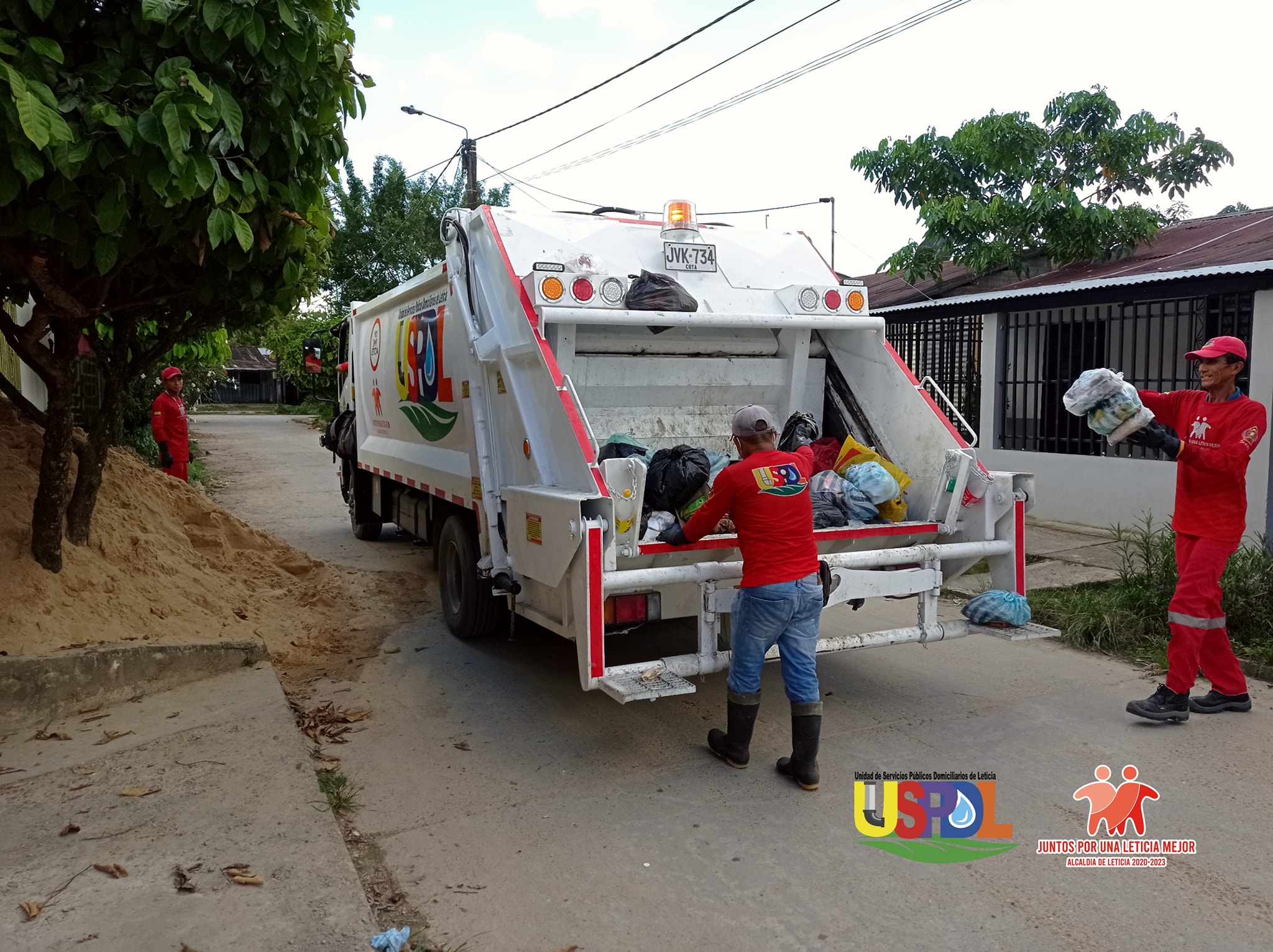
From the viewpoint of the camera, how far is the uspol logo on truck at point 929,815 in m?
3.37

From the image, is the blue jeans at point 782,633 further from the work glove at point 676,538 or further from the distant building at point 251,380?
the distant building at point 251,380

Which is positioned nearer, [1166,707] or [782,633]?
[782,633]

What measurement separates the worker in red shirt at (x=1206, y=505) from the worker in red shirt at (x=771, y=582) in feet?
5.58

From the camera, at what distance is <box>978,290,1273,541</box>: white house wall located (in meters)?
7.82

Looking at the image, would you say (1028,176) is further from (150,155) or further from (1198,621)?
(150,155)

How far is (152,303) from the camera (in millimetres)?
5129

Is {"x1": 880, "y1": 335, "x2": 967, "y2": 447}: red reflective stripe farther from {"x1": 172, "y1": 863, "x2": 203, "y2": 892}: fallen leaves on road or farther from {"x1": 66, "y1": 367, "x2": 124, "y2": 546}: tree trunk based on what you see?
{"x1": 66, "y1": 367, "x2": 124, "y2": 546}: tree trunk

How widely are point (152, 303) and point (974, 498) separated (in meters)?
4.32

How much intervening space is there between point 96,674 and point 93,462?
4.58 ft

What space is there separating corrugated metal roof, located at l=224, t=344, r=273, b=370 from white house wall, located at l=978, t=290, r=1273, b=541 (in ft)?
158

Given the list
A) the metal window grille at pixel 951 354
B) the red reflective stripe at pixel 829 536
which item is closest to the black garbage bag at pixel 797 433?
the red reflective stripe at pixel 829 536

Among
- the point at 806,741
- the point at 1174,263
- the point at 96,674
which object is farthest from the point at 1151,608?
the point at 96,674

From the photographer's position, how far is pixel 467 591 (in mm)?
5875

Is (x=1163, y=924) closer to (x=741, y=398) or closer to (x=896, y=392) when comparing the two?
(x=896, y=392)
